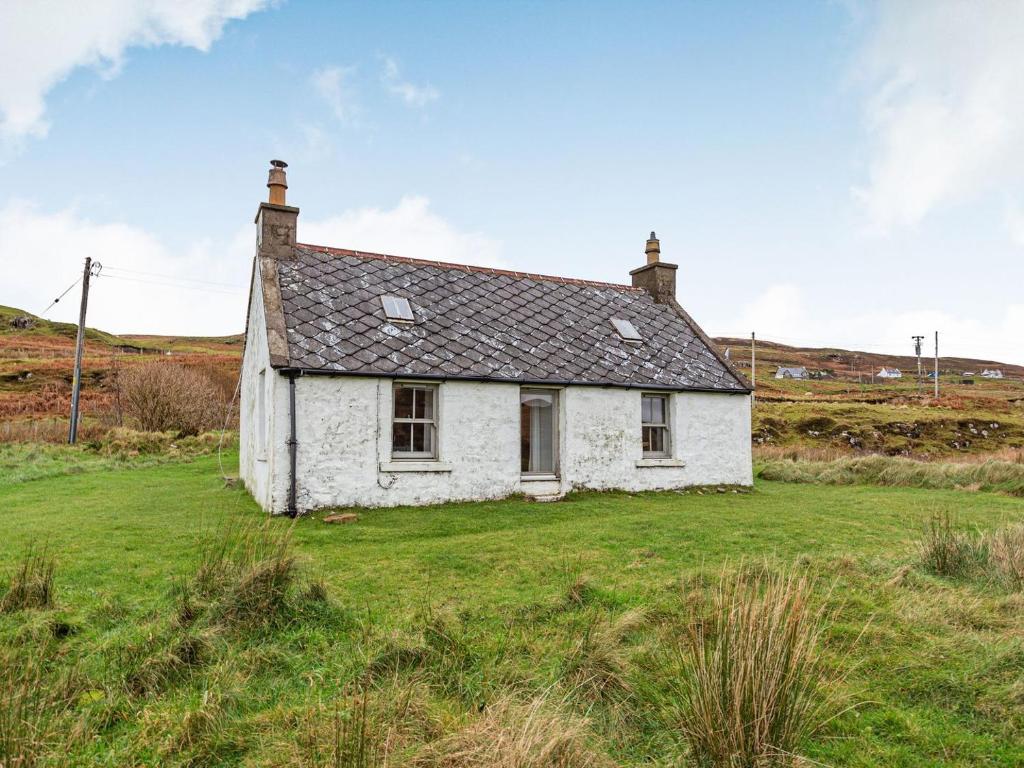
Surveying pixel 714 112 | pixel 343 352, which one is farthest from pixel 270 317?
pixel 714 112

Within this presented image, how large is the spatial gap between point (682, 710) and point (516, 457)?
9918mm

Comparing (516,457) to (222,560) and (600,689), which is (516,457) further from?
(600,689)

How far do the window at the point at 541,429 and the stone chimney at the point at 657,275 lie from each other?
669cm

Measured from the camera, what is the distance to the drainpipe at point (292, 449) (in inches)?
463

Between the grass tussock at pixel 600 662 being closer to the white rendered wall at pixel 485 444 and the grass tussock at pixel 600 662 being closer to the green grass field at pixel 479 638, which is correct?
the green grass field at pixel 479 638

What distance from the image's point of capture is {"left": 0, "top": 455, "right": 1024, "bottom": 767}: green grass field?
3.93 metres

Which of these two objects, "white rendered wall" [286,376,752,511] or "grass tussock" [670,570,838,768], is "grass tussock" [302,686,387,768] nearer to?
"grass tussock" [670,570,838,768]

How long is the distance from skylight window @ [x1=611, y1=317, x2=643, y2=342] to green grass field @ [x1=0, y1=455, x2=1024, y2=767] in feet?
23.5

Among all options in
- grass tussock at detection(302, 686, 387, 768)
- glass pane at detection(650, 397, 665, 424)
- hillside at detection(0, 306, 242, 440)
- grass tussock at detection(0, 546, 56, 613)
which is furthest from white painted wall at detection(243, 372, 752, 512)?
hillside at detection(0, 306, 242, 440)

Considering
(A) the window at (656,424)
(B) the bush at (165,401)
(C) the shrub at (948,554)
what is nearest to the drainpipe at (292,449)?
(A) the window at (656,424)

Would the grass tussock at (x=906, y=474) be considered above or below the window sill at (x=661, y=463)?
below

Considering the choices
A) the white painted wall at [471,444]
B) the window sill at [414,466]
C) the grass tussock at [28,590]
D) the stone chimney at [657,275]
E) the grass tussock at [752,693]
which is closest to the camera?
the grass tussock at [752,693]

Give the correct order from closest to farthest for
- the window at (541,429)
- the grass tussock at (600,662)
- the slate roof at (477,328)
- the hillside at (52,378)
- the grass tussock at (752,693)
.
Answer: the grass tussock at (752,693) < the grass tussock at (600,662) < the slate roof at (477,328) < the window at (541,429) < the hillside at (52,378)

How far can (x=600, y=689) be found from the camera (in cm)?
453
